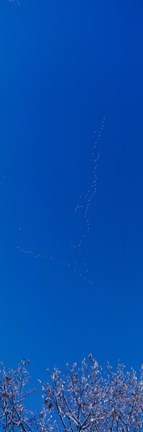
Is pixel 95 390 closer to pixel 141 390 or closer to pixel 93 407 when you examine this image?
pixel 93 407

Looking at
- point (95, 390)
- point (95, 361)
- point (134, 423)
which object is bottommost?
point (134, 423)

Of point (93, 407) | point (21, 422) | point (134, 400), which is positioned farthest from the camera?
point (134, 400)

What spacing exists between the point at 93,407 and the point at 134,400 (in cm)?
263

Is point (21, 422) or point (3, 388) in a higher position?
point (3, 388)

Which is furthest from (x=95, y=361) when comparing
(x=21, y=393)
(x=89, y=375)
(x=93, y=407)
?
(x=21, y=393)

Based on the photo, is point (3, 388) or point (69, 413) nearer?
point (69, 413)

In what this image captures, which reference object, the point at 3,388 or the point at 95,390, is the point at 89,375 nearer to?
the point at 95,390

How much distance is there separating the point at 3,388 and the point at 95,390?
172 inches

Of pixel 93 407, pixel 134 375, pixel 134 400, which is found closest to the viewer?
pixel 93 407

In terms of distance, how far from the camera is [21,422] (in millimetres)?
14852

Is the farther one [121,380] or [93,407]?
[121,380]

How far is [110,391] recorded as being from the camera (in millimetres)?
17562

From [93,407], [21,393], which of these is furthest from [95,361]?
[21,393]

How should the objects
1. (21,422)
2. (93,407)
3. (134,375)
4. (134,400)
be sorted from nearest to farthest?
(21,422), (93,407), (134,400), (134,375)
